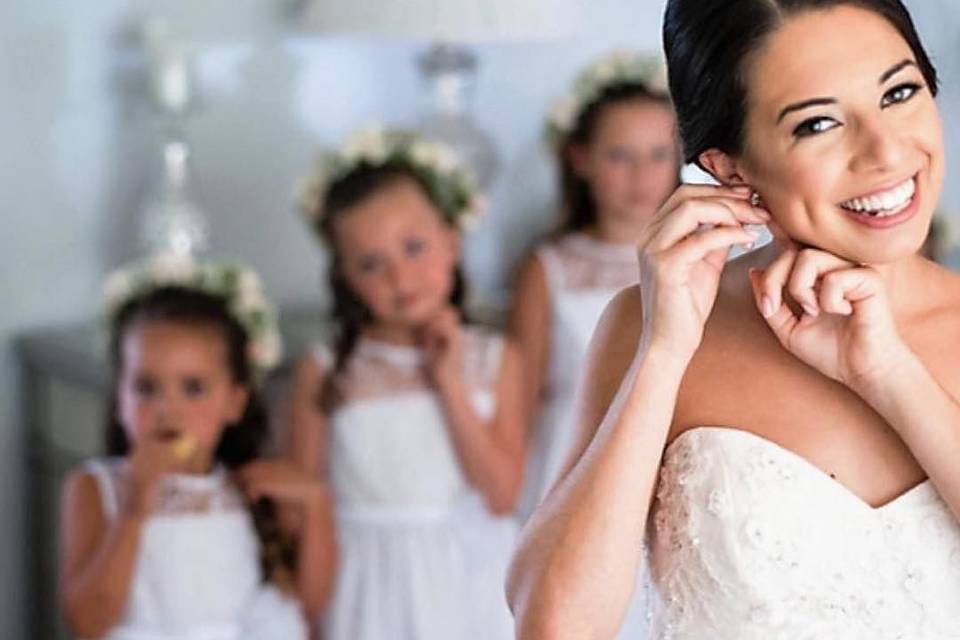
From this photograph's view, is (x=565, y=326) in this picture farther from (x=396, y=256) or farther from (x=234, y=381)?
(x=234, y=381)

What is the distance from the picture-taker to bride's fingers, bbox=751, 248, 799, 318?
1.38m

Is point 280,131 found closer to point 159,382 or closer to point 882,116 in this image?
point 159,382

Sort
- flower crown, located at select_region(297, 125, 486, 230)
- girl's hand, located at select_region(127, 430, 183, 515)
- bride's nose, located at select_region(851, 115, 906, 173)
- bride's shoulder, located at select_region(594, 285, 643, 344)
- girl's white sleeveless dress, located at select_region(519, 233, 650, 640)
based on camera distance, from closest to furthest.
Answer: bride's nose, located at select_region(851, 115, 906, 173) < bride's shoulder, located at select_region(594, 285, 643, 344) < girl's hand, located at select_region(127, 430, 183, 515) < flower crown, located at select_region(297, 125, 486, 230) < girl's white sleeveless dress, located at select_region(519, 233, 650, 640)

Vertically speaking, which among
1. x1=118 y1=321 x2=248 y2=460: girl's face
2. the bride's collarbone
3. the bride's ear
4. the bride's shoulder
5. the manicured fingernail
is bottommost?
x1=118 y1=321 x2=248 y2=460: girl's face

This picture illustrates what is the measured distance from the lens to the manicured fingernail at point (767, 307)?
1401 millimetres

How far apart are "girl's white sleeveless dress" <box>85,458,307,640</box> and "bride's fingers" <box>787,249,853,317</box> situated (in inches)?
61.7

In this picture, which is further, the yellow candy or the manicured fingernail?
the yellow candy

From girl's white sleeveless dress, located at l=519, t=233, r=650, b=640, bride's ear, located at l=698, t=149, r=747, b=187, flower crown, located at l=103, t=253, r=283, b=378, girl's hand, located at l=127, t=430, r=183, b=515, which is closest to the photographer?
bride's ear, located at l=698, t=149, r=747, b=187

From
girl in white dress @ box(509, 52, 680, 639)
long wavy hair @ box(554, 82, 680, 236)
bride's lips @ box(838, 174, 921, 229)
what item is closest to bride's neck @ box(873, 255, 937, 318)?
bride's lips @ box(838, 174, 921, 229)

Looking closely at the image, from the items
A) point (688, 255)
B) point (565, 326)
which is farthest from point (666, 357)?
point (565, 326)

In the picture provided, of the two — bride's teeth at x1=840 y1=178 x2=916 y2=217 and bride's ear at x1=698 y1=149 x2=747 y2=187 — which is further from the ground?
bride's ear at x1=698 y1=149 x2=747 y2=187

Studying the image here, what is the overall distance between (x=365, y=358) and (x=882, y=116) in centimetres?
170

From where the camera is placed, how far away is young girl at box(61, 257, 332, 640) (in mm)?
2727

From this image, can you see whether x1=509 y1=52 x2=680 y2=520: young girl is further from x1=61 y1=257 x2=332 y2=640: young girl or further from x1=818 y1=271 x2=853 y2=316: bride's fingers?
x1=818 y1=271 x2=853 y2=316: bride's fingers
